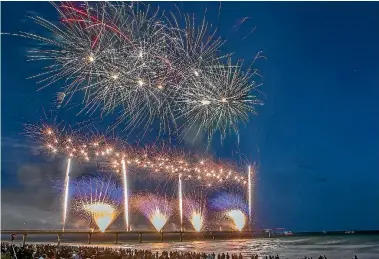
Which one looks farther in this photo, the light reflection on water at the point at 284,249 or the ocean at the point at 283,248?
the light reflection on water at the point at 284,249

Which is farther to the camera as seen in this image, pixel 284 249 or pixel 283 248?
pixel 283 248

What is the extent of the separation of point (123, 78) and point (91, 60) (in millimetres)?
2073

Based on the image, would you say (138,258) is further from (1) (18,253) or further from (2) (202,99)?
(2) (202,99)

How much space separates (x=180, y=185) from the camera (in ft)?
175

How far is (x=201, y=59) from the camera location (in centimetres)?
2161

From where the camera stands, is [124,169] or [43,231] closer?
[124,169]

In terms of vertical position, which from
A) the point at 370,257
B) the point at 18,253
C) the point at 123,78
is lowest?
the point at 370,257

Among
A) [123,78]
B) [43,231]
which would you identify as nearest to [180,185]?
[123,78]

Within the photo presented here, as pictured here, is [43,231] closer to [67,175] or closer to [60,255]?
[67,175]

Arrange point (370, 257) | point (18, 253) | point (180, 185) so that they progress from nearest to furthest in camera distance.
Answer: point (18, 253) < point (370, 257) < point (180, 185)

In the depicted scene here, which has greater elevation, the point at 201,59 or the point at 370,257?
the point at 201,59

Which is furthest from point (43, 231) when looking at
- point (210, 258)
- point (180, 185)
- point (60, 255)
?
point (210, 258)

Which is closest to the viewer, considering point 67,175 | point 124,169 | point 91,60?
point 91,60

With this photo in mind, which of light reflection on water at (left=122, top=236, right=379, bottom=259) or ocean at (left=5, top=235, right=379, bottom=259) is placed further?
light reflection on water at (left=122, top=236, right=379, bottom=259)
